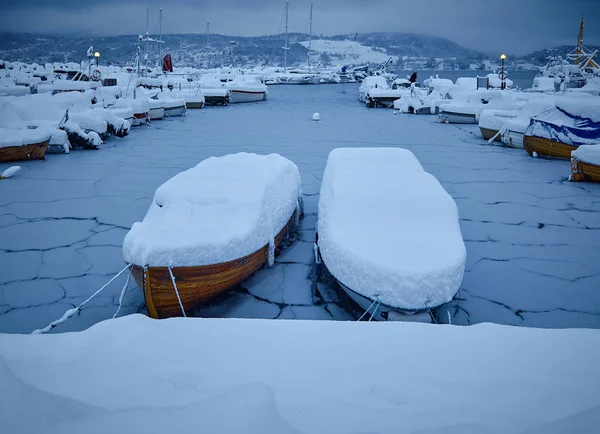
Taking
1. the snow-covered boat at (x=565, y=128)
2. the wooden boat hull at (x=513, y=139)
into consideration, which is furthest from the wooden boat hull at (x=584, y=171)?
the wooden boat hull at (x=513, y=139)

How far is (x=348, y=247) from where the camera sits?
10.9ft

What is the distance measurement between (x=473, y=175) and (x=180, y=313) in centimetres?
680

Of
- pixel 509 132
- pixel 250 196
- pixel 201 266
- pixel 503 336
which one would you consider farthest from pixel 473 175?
pixel 503 336

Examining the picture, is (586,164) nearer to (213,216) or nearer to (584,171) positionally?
(584,171)

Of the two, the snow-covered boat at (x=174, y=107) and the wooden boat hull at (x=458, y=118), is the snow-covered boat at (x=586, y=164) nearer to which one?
the wooden boat hull at (x=458, y=118)

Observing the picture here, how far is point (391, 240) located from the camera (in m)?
3.36

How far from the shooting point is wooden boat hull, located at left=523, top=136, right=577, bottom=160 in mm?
9359

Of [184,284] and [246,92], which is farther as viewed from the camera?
[246,92]

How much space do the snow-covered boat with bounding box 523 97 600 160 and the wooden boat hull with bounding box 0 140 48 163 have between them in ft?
37.2

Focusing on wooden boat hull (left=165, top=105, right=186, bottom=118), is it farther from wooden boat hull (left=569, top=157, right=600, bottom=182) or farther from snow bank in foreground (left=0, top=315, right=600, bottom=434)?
snow bank in foreground (left=0, top=315, right=600, bottom=434)

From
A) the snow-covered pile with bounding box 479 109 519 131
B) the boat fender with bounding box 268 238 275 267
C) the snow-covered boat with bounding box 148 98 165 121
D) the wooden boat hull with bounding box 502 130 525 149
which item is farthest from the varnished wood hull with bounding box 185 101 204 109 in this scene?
the boat fender with bounding box 268 238 275 267

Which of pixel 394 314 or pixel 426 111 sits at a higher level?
pixel 426 111

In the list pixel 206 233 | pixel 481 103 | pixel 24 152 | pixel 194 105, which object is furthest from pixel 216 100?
pixel 206 233

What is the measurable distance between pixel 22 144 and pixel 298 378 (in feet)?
31.0
